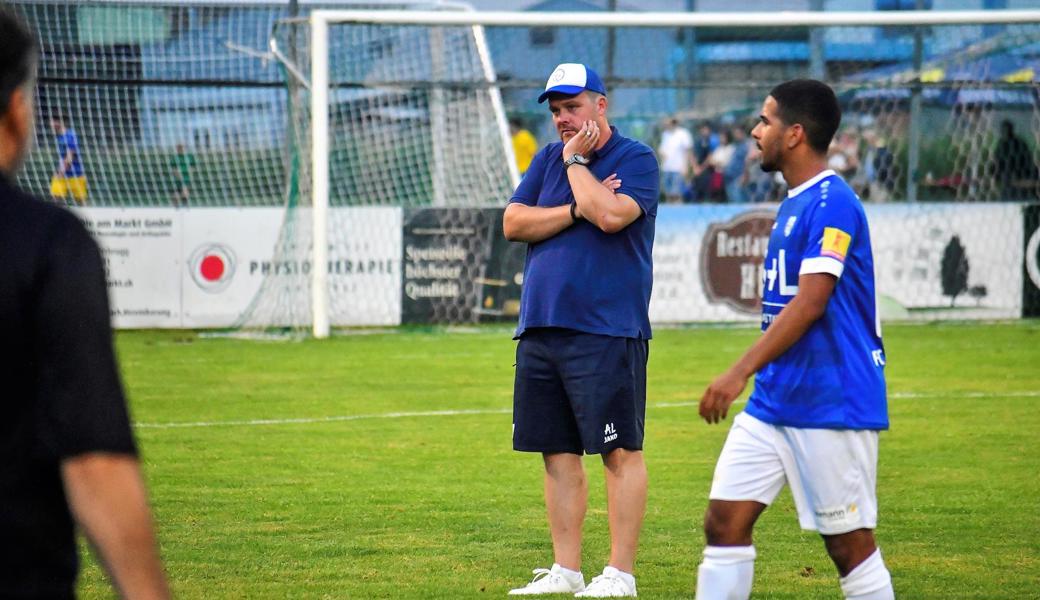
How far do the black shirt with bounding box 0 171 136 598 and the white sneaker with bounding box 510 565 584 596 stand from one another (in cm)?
369

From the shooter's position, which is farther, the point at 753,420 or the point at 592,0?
the point at 592,0

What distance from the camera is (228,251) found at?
17734 millimetres

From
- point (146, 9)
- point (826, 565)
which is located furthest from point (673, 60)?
point (826, 565)

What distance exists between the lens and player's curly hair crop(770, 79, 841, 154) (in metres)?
4.66

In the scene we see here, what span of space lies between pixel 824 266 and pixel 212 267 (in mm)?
14034

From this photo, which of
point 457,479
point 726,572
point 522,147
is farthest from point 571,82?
point 522,147

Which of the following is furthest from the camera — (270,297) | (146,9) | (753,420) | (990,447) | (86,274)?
(146,9)

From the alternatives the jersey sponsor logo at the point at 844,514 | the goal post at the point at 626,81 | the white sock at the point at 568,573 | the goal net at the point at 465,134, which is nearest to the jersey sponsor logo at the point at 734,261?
the goal net at the point at 465,134

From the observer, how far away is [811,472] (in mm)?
4504

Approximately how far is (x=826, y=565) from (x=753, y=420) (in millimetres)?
2051

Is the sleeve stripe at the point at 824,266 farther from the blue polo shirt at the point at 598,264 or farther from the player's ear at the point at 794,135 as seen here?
the blue polo shirt at the point at 598,264

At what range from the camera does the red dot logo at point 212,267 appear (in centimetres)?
1770

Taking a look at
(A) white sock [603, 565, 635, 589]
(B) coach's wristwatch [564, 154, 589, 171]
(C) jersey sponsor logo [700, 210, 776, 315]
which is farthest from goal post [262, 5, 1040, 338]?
(A) white sock [603, 565, 635, 589]

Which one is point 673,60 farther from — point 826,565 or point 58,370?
point 58,370
